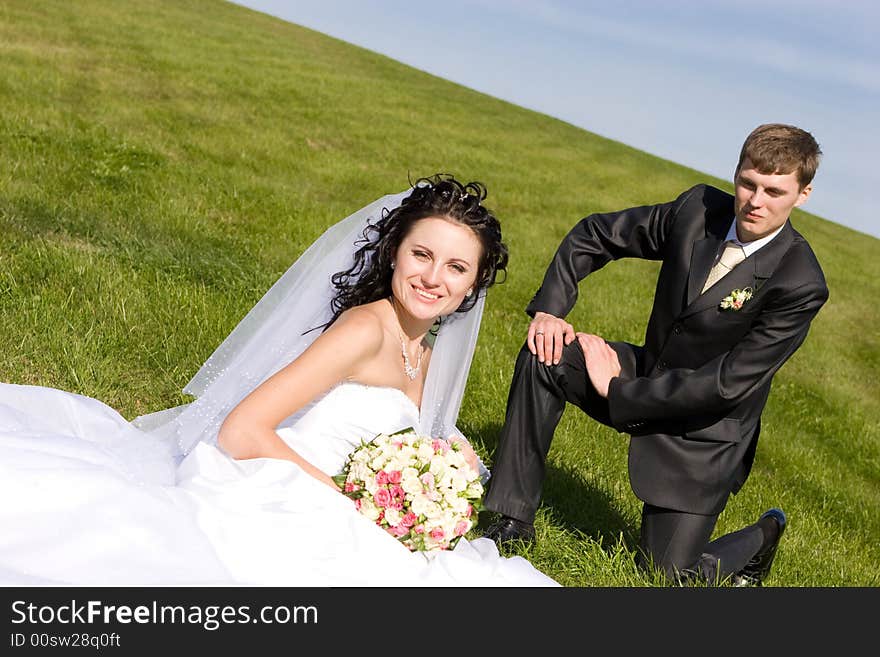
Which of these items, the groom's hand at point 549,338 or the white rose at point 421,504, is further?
the groom's hand at point 549,338

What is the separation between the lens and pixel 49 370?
716 centimetres

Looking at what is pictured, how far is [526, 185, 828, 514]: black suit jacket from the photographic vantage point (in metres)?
5.61

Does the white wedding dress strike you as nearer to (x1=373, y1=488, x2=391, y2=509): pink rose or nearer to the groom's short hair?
(x1=373, y1=488, x2=391, y2=509): pink rose

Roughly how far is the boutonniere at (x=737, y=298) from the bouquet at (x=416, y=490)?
207 cm

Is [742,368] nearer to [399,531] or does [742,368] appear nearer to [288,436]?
[399,531]

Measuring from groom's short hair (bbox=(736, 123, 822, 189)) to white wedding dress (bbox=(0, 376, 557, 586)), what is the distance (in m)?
2.66

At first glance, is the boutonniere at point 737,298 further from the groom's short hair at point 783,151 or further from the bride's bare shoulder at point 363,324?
the bride's bare shoulder at point 363,324

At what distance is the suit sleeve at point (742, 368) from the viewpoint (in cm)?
559

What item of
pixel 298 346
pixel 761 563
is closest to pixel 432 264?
pixel 298 346

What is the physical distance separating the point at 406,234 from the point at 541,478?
70.3 inches

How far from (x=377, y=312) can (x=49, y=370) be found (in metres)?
3.06

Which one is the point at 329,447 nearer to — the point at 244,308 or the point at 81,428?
the point at 81,428

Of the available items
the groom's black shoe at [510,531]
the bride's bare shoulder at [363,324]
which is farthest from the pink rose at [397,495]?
the groom's black shoe at [510,531]
